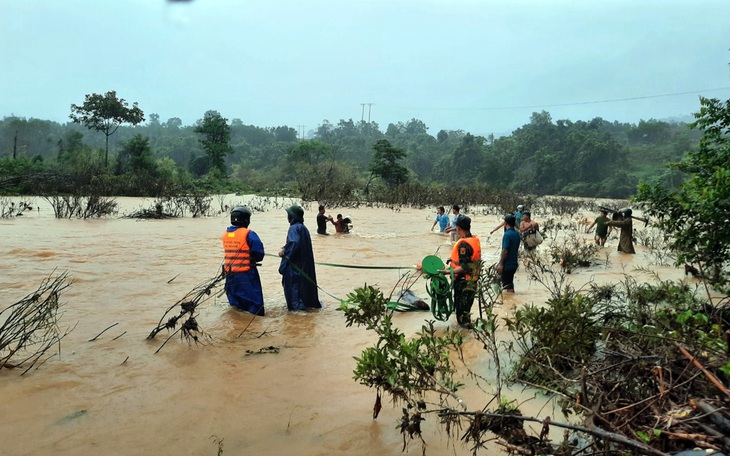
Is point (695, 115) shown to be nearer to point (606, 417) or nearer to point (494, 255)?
point (606, 417)

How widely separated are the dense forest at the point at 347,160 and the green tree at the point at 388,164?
0.07 meters

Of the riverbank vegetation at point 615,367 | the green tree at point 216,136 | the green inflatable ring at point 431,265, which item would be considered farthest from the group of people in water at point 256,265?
the green tree at point 216,136

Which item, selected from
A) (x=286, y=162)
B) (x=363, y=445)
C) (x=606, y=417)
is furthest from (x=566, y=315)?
(x=286, y=162)

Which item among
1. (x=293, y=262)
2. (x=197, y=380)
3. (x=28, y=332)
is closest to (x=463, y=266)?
(x=293, y=262)

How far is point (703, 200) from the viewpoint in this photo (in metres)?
4.79

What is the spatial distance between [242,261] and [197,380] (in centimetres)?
197

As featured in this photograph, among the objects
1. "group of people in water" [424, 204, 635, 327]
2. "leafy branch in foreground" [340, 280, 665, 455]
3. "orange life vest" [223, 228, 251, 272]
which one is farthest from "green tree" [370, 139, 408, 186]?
"leafy branch in foreground" [340, 280, 665, 455]

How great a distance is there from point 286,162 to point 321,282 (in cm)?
4224

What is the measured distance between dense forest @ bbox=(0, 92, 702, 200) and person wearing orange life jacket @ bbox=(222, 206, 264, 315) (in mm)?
15877

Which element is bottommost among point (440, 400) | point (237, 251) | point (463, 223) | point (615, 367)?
point (440, 400)

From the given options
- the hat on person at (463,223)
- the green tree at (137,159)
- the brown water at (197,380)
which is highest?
the green tree at (137,159)

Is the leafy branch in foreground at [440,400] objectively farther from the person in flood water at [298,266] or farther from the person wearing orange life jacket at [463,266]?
the person in flood water at [298,266]

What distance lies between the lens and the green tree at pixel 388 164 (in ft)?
112

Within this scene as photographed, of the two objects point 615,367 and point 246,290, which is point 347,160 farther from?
point 615,367
